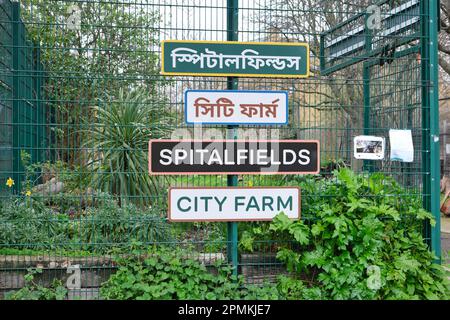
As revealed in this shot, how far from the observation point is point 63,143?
17.2ft

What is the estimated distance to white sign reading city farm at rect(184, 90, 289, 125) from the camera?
514 cm

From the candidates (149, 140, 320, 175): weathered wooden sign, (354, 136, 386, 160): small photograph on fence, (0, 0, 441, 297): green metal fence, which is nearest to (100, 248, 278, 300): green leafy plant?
(0, 0, 441, 297): green metal fence

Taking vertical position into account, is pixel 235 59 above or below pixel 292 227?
above

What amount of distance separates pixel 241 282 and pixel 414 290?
5.75 ft

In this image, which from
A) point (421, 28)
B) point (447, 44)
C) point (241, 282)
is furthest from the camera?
point (447, 44)

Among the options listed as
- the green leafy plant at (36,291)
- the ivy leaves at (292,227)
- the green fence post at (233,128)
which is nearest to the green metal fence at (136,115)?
the green fence post at (233,128)

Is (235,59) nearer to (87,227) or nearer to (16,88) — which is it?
(87,227)

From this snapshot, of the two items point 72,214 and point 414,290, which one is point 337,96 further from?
point 72,214

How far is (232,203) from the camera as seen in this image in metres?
5.16

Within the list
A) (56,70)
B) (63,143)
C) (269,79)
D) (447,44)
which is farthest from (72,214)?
(447,44)

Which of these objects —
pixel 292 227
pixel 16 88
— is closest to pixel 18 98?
pixel 16 88

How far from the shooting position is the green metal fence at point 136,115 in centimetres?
513

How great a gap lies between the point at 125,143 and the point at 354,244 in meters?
2.70

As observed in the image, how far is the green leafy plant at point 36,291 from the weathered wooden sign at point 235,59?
2.27 m
